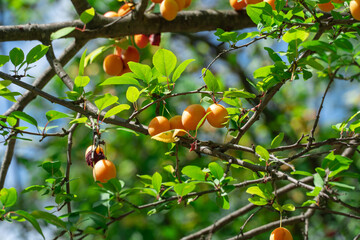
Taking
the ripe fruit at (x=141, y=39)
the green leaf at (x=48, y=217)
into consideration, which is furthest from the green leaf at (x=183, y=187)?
the ripe fruit at (x=141, y=39)

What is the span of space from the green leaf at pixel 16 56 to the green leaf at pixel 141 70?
26 centimetres

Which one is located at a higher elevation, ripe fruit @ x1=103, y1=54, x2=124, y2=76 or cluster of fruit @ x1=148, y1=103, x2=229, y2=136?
ripe fruit @ x1=103, y1=54, x2=124, y2=76

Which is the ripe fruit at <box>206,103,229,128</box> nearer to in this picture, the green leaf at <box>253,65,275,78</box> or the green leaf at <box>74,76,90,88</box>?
the green leaf at <box>253,65,275,78</box>

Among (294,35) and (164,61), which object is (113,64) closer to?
(164,61)

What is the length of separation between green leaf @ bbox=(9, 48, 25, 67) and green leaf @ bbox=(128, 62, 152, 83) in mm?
257

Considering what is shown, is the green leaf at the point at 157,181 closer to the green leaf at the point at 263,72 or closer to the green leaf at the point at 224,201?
the green leaf at the point at 224,201

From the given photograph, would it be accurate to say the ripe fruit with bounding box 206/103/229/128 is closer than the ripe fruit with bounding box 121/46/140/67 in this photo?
Yes

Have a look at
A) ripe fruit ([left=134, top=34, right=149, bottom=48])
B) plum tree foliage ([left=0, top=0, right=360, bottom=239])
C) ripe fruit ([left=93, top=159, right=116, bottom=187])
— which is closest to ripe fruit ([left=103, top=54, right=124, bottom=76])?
plum tree foliage ([left=0, top=0, right=360, bottom=239])

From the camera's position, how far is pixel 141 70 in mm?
875

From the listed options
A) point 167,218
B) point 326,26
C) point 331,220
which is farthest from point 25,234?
point 326,26

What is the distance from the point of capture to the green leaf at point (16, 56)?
→ 0.93 metres

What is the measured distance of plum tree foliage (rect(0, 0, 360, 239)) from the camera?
0.84 m

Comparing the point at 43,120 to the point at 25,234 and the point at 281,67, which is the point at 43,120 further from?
the point at 281,67

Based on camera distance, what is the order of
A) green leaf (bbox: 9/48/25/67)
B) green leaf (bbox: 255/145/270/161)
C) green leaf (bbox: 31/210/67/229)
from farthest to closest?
green leaf (bbox: 9/48/25/67), green leaf (bbox: 255/145/270/161), green leaf (bbox: 31/210/67/229)
